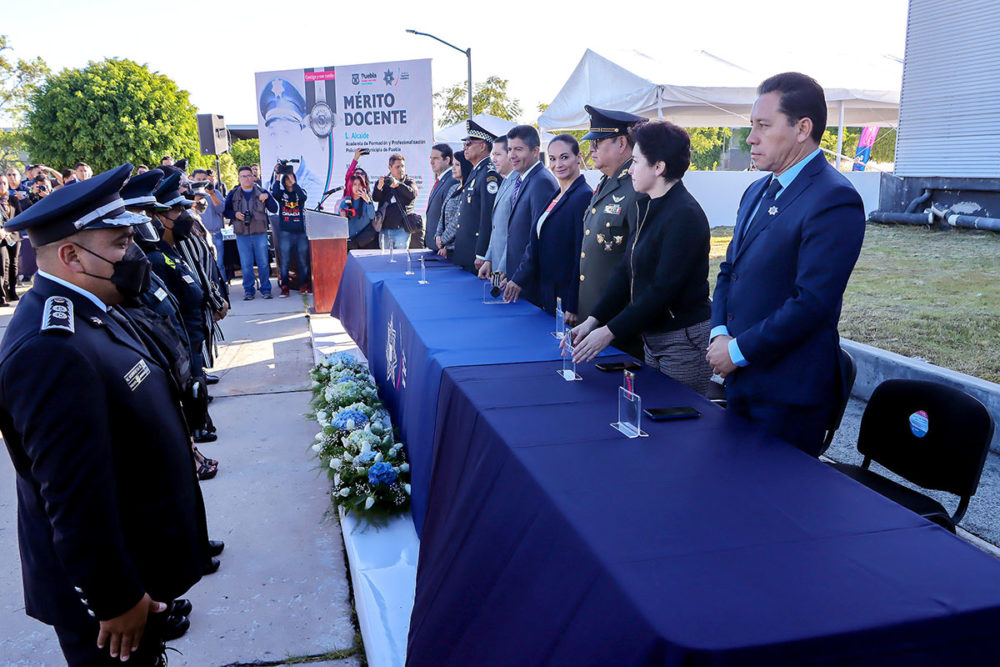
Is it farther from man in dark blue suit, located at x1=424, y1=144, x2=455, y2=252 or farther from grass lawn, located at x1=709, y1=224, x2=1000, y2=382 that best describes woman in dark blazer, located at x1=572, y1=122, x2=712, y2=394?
man in dark blue suit, located at x1=424, y1=144, x2=455, y2=252

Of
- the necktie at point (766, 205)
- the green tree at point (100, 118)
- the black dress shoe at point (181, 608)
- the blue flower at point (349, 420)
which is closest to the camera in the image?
the necktie at point (766, 205)

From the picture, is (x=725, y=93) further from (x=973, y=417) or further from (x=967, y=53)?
(x=973, y=417)

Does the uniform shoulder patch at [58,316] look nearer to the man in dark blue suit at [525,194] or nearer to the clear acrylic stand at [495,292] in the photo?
the clear acrylic stand at [495,292]

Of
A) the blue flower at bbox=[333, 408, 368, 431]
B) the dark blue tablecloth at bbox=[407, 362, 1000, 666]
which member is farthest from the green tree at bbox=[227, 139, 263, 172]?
the dark blue tablecloth at bbox=[407, 362, 1000, 666]

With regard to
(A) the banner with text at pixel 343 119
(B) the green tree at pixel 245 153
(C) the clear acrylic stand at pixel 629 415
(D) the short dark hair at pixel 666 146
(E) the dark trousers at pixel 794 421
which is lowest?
(E) the dark trousers at pixel 794 421

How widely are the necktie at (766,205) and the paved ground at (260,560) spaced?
2.16 m

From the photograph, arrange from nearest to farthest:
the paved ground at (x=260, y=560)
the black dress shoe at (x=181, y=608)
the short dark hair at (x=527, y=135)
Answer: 1. the paved ground at (x=260, y=560)
2. the black dress shoe at (x=181, y=608)
3. the short dark hair at (x=527, y=135)

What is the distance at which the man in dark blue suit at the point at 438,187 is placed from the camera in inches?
282

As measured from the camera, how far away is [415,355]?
343cm

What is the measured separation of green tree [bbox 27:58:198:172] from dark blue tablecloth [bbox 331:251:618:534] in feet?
99.3

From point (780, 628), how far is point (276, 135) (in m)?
11.9

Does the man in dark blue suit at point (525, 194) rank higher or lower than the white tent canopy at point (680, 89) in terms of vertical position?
lower

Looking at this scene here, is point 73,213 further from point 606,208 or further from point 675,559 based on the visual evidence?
point 606,208

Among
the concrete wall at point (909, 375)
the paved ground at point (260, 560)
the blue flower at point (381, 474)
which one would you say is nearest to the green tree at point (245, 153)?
the paved ground at point (260, 560)
